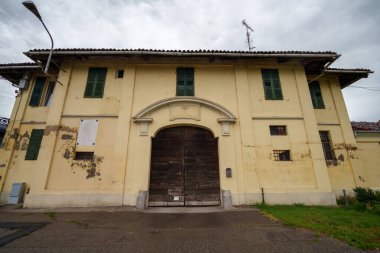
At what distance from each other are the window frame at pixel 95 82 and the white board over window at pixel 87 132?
1.32 metres

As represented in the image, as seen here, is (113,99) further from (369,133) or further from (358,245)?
(369,133)

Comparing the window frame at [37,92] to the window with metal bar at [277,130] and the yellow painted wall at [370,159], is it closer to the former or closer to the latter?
the window with metal bar at [277,130]

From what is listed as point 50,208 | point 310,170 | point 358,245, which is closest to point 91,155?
point 50,208

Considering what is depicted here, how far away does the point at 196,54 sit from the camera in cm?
871

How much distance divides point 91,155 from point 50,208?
2347 mm

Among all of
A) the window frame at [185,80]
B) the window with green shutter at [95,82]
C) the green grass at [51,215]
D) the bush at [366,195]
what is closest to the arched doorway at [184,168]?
the window frame at [185,80]

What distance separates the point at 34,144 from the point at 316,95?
14650 mm

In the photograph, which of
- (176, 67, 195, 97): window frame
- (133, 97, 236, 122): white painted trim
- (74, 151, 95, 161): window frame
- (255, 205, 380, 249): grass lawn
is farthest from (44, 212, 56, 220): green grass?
(255, 205, 380, 249): grass lawn

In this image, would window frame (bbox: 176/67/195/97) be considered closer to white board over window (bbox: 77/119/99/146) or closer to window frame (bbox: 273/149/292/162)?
white board over window (bbox: 77/119/99/146)

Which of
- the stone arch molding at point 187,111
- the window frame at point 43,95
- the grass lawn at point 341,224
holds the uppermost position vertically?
the window frame at point 43,95

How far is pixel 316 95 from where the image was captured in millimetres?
10008

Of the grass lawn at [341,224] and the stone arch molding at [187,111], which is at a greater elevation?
the stone arch molding at [187,111]

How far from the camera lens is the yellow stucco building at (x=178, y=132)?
7.54m

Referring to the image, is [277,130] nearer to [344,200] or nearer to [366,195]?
[344,200]
